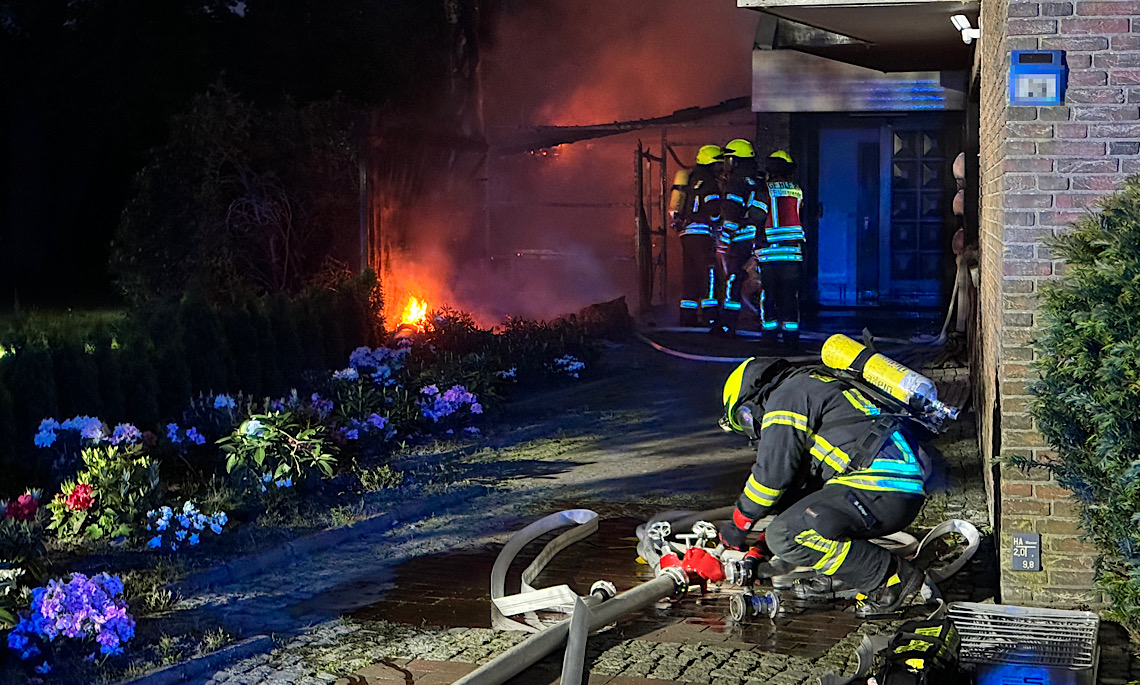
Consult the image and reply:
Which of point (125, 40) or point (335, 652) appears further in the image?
point (125, 40)

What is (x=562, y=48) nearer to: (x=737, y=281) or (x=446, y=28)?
(x=446, y=28)

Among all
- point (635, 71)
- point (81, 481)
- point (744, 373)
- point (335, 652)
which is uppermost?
point (635, 71)

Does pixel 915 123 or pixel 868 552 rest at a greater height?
pixel 915 123

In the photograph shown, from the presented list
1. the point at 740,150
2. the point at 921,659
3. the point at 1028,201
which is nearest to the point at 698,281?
the point at 740,150

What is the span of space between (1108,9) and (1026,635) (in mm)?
2580

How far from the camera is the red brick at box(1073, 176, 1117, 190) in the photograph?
5340 millimetres

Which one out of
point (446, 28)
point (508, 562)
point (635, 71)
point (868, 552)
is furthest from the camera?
point (635, 71)

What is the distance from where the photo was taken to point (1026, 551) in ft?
18.0

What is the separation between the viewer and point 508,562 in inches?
241

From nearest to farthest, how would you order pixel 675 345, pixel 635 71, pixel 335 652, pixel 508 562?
pixel 335 652
pixel 508 562
pixel 675 345
pixel 635 71

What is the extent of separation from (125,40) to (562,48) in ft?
27.0

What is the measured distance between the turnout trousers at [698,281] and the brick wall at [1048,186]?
9135 millimetres

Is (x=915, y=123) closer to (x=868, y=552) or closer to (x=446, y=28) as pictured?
(x=446, y=28)

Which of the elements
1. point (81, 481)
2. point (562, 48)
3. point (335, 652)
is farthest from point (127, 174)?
point (335, 652)
